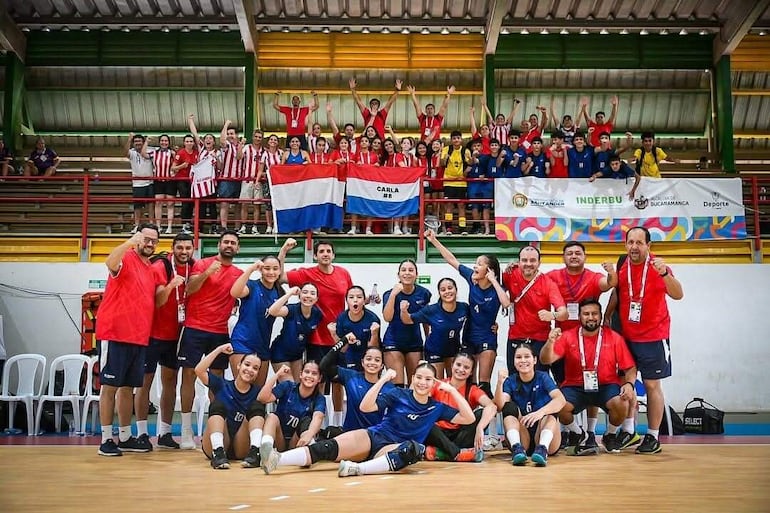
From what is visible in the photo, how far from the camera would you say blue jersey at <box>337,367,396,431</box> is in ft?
22.4

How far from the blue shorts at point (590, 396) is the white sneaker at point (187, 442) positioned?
3829 millimetres

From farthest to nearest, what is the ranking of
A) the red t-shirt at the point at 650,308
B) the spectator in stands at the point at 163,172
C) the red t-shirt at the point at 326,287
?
the spectator in stands at the point at 163,172 < the red t-shirt at the point at 326,287 < the red t-shirt at the point at 650,308

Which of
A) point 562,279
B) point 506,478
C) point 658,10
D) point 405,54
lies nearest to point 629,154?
point 658,10

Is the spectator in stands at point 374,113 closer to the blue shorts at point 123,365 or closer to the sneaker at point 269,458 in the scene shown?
the blue shorts at point 123,365

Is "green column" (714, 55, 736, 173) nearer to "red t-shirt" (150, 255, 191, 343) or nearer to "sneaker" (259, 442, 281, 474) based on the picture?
"red t-shirt" (150, 255, 191, 343)

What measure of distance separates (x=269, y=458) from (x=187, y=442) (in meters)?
2.33

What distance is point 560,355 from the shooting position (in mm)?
7469

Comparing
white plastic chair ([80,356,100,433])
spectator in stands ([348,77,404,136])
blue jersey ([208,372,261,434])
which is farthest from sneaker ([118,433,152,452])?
spectator in stands ([348,77,404,136])

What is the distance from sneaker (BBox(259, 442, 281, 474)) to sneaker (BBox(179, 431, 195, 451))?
2111 millimetres

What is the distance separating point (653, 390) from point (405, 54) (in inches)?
476

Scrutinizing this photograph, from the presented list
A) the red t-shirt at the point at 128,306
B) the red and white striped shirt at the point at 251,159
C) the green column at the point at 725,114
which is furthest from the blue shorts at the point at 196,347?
the green column at the point at 725,114

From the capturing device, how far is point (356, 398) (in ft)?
22.6

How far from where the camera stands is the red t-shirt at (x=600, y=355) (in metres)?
7.41

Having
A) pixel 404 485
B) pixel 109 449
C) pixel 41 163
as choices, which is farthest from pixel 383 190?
pixel 404 485
